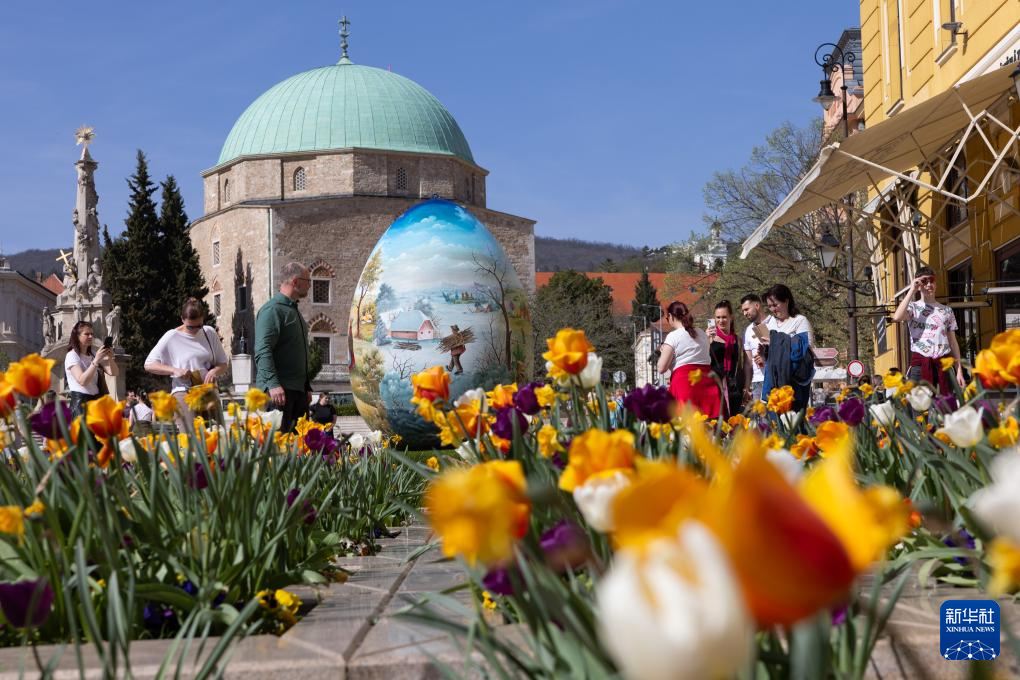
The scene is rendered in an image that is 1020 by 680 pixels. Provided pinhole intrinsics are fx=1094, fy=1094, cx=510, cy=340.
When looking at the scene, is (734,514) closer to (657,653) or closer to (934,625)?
(657,653)

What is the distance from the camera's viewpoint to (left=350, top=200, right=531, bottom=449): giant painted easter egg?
18453mm

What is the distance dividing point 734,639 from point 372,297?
18.5 meters

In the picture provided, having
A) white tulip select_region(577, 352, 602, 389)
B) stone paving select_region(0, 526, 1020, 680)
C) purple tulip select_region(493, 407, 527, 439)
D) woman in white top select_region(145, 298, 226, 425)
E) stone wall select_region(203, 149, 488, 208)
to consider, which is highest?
stone wall select_region(203, 149, 488, 208)

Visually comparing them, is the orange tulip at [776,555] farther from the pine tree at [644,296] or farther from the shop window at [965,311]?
the pine tree at [644,296]

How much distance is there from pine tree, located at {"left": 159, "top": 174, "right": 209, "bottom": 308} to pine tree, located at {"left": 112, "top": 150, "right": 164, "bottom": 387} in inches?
18.3

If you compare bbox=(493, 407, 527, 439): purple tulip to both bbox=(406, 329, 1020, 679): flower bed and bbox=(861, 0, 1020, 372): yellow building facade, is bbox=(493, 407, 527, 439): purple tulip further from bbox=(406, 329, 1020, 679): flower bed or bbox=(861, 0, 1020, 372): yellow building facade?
bbox=(861, 0, 1020, 372): yellow building facade

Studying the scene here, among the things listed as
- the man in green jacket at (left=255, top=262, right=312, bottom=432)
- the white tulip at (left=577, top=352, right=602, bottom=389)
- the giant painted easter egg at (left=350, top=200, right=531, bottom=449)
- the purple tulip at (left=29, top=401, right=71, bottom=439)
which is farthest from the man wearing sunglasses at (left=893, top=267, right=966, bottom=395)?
the giant painted easter egg at (left=350, top=200, right=531, bottom=449)

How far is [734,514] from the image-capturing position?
710 mm

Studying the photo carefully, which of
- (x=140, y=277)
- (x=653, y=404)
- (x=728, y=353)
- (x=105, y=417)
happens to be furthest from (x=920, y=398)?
(x=140, y=277)

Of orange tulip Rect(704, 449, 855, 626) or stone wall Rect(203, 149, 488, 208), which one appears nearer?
orange tulip Rect(704, 449, 855, 626)

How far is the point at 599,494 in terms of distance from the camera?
55.5 inches

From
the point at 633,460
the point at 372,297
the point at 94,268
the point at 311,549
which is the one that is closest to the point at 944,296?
the point at 372,297

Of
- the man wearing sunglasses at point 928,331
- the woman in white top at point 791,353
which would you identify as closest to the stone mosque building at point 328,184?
the woman in white top at point 791,353

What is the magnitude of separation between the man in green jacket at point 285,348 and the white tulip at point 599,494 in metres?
5.94
